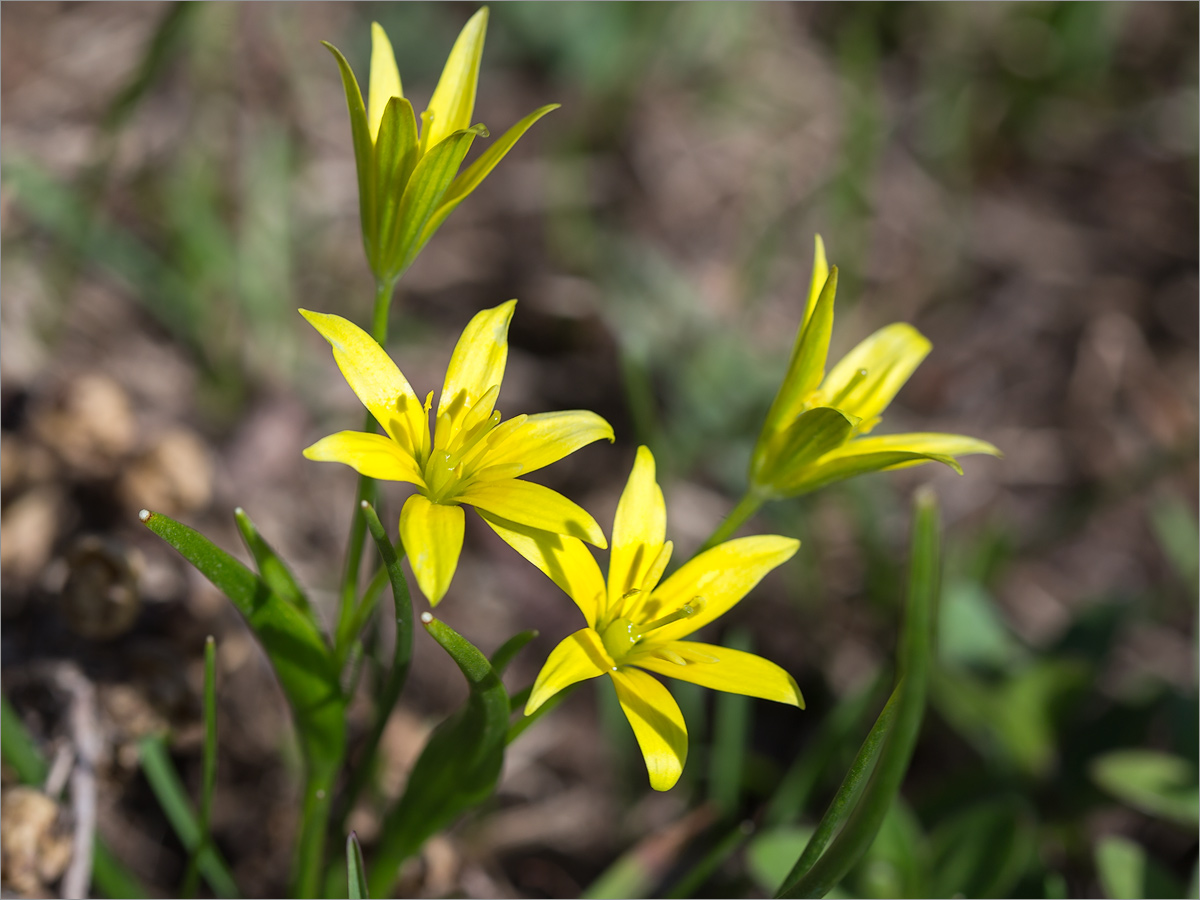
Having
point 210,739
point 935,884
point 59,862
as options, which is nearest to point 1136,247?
point 935,884

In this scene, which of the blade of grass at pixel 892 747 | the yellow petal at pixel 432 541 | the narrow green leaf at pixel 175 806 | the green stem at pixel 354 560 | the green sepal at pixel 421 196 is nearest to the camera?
the yellow petal at pixel 432 541

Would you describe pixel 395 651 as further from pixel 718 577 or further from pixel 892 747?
pixel 892 747

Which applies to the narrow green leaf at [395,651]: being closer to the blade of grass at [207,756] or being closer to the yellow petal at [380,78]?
the blade of grass at [207,756]

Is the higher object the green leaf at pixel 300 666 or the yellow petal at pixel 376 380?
the yellow petal at pixel 376 380

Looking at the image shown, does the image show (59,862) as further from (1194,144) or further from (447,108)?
(1194,144)

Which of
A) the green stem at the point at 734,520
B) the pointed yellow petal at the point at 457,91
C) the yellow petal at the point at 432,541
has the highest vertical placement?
the pointed yellow petal at the point at 457,91

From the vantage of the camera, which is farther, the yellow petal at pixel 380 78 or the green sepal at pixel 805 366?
the yellow petal at pixel 380 78

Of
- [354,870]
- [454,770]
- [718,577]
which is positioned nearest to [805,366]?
[718,577]

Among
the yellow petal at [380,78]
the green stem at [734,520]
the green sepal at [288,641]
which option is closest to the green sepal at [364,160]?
the yellow petal at [380,78]
